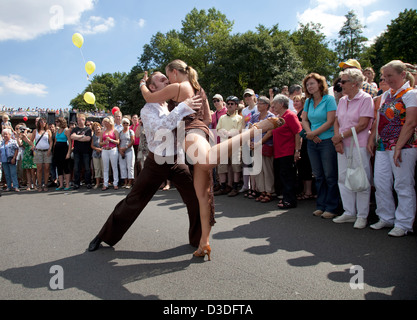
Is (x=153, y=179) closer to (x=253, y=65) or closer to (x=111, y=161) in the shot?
(x=111, y=161)

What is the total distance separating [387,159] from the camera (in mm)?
4262

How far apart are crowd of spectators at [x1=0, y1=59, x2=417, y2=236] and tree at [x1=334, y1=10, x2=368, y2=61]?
45.2m

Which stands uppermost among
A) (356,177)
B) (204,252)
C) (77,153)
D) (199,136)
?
(77,153)

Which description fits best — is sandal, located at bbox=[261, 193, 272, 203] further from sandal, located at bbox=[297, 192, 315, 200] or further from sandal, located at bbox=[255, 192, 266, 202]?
sandal, located at bbox=[297, 192, 315, 200]

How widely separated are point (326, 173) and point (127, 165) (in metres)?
6.48

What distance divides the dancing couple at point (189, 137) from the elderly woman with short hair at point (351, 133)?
5.69 feet

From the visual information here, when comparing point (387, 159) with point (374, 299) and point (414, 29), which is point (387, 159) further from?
point (414, 29)

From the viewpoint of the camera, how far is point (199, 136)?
328 centimetres

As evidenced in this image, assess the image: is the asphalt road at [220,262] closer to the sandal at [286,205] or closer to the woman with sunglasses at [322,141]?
the sandal at [286,205]

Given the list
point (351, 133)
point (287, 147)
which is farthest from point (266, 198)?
point (351, 133)

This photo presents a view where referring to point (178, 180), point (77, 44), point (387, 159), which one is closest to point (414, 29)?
point (77, 44)

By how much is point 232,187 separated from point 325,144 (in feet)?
10.3

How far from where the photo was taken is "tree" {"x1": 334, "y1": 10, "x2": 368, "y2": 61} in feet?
151

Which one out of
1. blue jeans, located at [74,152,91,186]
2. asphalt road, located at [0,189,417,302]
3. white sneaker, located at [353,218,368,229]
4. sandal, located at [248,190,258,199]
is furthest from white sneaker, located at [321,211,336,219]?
blue jeans, located at [74,152,91,186]
